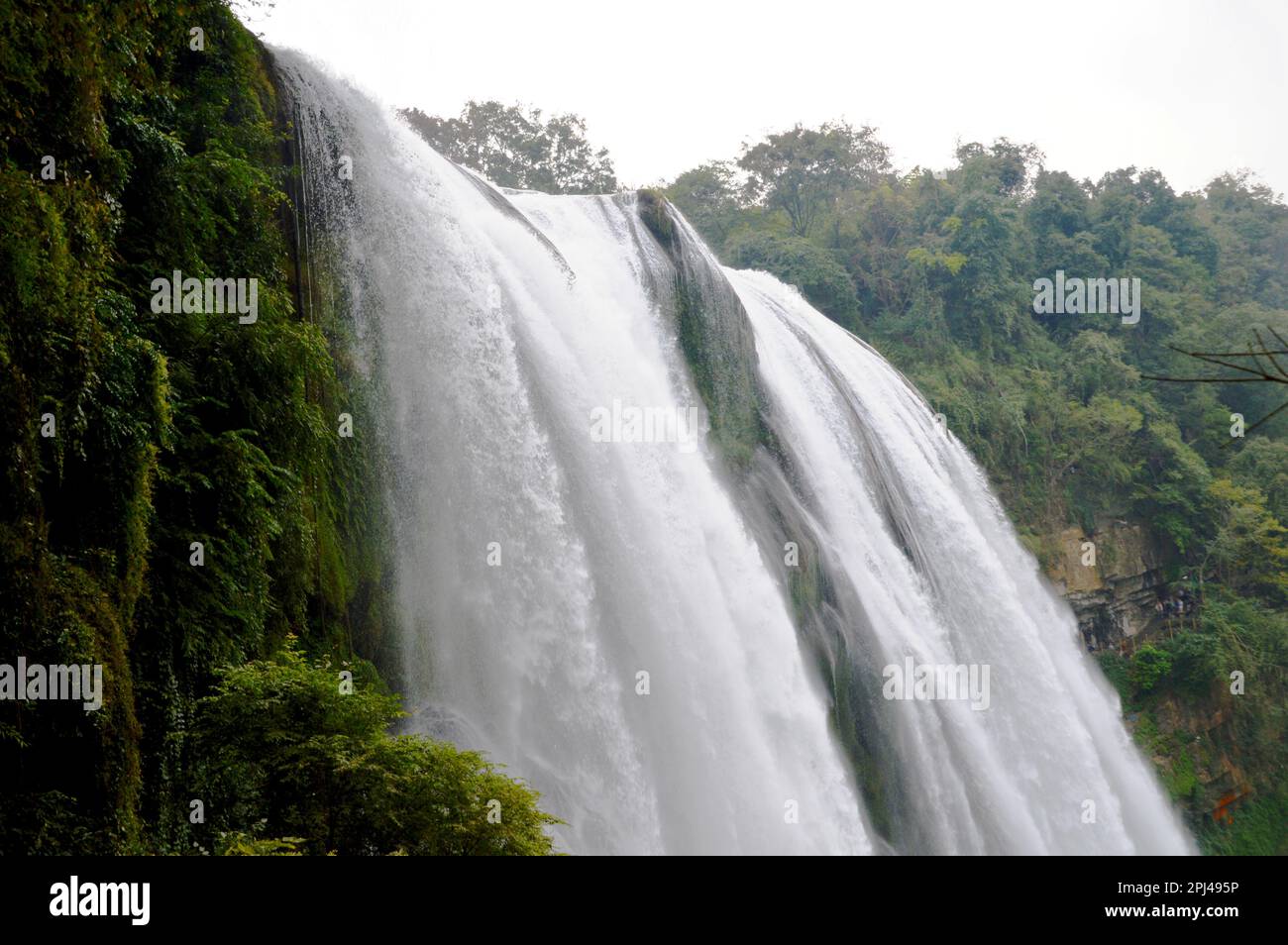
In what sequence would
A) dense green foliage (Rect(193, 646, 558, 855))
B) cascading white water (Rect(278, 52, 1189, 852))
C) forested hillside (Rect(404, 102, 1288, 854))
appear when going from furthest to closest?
1. forested hillside (Rect(404, 102, 1288, 854))
2. cascading white water (Rect(278, 52, 1189, 852))
3. dense green foliage (Rect(193, 646, 558, 855))

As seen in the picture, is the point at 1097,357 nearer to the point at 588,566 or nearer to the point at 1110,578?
the point at 1110,578

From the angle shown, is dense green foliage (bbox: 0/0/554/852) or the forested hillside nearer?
dense green foliage (bbox: 0/0/554/852)

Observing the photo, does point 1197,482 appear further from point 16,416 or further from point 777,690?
point 16,416

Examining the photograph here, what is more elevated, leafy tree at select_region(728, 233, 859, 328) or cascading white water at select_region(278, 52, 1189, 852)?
leafy tree at select_region(728, 233, 859, 328)

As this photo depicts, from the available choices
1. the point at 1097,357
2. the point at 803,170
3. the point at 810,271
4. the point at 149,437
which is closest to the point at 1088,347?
the point at 1097,357

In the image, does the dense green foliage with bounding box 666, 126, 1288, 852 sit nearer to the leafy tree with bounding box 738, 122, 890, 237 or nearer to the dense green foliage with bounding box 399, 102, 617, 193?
the leafy tree with bounding box 738, 122, 890, 237

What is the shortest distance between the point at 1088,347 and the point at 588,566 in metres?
26.8

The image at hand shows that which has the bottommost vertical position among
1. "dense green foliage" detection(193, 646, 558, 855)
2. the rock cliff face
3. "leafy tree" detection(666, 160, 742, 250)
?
"dense green foliage" detection(193, 646, 558, 855)

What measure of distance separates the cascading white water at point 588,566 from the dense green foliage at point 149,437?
2.97ft

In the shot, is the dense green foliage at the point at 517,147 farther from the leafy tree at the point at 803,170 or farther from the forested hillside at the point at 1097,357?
the leafy tree at the point at 803,170

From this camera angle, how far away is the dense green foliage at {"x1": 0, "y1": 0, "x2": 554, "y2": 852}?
571 cm

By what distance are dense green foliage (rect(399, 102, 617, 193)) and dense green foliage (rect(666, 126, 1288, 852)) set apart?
16.5 ft

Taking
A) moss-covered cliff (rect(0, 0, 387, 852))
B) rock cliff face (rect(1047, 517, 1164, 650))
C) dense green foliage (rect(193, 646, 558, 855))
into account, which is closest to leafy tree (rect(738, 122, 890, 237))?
rock cliff face (rect(1047, 517, 1164, 650))

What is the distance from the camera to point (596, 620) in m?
11.5
